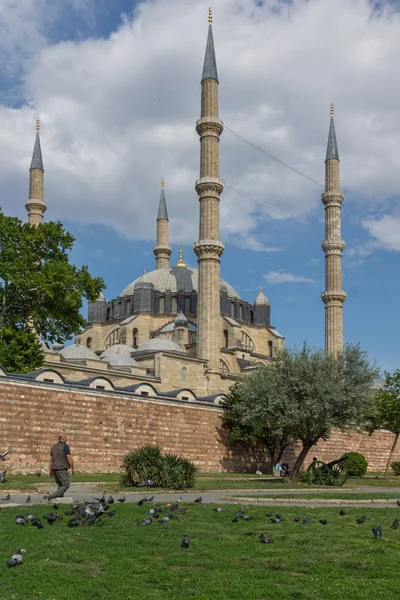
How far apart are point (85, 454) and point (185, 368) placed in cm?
1956

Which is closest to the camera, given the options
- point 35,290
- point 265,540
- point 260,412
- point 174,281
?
point 265,540

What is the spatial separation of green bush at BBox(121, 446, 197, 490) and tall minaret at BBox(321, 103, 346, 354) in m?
31.9

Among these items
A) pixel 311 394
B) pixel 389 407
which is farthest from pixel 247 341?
pixel 311 394

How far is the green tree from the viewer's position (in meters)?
28.0

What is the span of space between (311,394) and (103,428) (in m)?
7.62

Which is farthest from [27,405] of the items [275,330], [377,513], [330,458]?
[275,330]

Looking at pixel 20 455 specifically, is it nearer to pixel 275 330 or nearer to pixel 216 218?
pixel 216 218

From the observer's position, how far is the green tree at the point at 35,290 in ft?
91.7

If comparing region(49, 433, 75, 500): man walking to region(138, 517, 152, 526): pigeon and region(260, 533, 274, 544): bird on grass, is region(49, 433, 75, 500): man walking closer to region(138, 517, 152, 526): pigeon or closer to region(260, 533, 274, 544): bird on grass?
region(138, 517, 152, 526): pigeon

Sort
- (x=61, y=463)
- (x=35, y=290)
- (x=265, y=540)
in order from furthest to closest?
1. (x=35, y=290)
2. (x=61, y=463)
3. (x=265, y=540)

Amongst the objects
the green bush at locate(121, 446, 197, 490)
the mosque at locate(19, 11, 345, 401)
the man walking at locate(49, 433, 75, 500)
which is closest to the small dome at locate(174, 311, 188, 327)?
the mosque at locate(19, 11, 345, 401)

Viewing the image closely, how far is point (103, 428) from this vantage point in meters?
25.9

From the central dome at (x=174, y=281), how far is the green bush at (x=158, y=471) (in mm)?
42993

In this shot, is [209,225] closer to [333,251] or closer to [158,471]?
[333,251]
